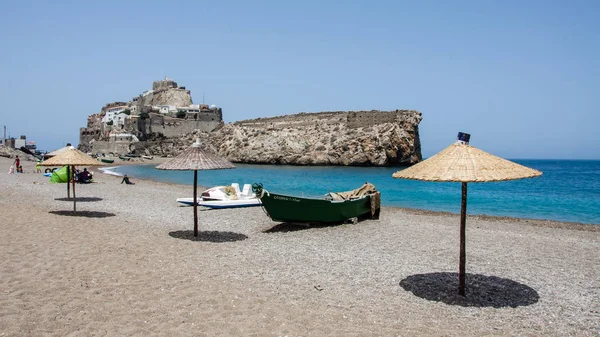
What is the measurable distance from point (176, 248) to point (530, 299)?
7.21 m

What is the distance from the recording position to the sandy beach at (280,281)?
557cm

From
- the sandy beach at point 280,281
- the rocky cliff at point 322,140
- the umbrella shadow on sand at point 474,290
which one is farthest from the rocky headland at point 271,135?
the umbrella shadow on sand at point 474,290

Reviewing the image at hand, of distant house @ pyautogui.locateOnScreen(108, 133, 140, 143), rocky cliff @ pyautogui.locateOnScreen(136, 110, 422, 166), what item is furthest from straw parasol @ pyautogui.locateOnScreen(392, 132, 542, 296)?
distant house @ pyautogui.locateOnScreen(108, 133, 140, 143)

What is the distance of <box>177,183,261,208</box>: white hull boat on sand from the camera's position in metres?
17.7

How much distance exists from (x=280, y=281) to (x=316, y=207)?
6027mm

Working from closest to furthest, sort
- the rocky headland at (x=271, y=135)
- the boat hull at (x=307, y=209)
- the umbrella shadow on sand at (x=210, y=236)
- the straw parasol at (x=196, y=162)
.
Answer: the straw parasol at (x=196, y=162)
the umbrella shadow on sand at (x=210, y=236)
the boat hull at (x=307, y=209)
the rocky headland at (x=271, y=135)

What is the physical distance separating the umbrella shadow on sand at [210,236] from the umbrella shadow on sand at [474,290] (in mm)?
5206

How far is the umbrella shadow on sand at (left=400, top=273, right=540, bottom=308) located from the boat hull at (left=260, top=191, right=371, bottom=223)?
5441 mm

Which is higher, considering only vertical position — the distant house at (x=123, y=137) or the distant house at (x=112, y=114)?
the distant house at (x=112, y=114)

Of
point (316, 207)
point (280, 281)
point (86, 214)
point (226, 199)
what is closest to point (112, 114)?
point (226, 199)

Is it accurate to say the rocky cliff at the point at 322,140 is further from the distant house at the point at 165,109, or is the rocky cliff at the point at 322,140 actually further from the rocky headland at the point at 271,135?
the distant house at the point at 165,109

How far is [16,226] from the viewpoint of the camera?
11172 millimetres

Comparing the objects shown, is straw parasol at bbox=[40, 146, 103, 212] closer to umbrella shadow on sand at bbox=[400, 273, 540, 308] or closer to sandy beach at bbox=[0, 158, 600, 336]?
sandy beach at bbox=[0, 158, 600, 336]

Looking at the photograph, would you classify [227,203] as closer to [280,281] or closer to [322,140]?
[280,281]
